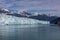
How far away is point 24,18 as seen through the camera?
3641 cm

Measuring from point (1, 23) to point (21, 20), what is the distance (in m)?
4.01

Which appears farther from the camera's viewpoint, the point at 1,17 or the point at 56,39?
the point at 1,17

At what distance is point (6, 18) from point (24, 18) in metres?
3.97

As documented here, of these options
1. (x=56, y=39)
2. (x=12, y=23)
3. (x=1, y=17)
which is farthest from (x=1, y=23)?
(x=56, y=39)

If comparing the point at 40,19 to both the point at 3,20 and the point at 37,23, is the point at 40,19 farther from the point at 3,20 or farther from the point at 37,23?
the point at 3,20

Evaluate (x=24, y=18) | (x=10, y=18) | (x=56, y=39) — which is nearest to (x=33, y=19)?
(x=24, y=18)

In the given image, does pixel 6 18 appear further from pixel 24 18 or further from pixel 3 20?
pixel 24 18

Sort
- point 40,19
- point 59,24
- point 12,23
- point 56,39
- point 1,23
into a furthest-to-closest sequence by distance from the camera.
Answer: point 12,23 < point 1,23 < point 40,19 < point 59,24 < point 56,39

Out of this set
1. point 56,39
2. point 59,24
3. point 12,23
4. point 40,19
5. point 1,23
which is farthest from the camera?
point 12,23

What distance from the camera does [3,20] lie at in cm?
3788

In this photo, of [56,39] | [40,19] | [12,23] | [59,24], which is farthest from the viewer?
[12,23]

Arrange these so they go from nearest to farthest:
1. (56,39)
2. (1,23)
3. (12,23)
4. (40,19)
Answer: (56,39)
(40,19)
(1,23)
(12,23)

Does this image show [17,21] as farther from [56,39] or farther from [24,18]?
[56,39]

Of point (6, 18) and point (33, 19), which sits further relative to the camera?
point (6, 18)
